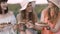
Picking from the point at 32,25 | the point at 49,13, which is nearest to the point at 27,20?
the point at 32,25

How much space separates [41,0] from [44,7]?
0.05m

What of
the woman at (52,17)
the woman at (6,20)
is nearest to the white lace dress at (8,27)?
the woman at (6,20)

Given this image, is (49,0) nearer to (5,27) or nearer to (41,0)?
(41,0)

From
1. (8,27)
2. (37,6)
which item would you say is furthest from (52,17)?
(8,27)

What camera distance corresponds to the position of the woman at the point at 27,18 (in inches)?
41.5

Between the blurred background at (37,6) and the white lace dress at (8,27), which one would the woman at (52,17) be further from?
the white lace dress at (8,27)

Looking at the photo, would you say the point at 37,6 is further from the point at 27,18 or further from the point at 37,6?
the point at 27,18

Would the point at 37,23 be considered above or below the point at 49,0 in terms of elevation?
below

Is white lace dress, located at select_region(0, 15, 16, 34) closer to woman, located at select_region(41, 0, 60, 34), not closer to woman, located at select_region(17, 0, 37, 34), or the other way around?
woman, located at select_region(17, 0, 37, 34)

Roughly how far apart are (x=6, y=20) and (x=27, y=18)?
0.49 feet

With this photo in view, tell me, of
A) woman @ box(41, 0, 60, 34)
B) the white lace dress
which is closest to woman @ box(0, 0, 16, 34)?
the white lace dress

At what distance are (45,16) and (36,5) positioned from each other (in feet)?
0.33

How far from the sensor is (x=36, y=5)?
1.05m

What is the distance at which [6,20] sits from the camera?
1.07 meters
